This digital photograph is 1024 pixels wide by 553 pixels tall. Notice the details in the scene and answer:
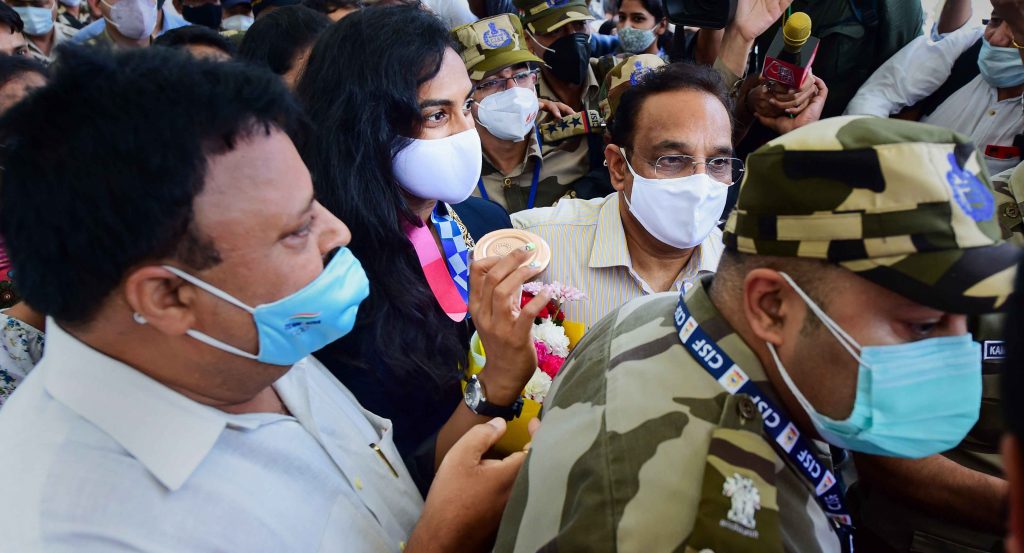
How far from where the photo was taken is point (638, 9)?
546 centimetres

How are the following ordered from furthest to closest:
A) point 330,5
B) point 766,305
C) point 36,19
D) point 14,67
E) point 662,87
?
point 36,19 → point 330,5 → point 662,87 → point 14,67 → point 766,305

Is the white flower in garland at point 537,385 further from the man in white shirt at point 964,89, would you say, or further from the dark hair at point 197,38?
the man in white shirt at point 964,89

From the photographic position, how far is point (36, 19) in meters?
4.76

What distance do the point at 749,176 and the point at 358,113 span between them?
130cm

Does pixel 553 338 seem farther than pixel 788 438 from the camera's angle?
Yes

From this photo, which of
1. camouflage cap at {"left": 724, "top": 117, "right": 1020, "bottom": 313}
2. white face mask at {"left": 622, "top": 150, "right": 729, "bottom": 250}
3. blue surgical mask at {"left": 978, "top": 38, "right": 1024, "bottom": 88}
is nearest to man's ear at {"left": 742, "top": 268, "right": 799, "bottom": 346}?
camouflage cap at {"left": 724, "top": 117, "right": 1020, "bottom": 313}

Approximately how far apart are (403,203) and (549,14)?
295cm

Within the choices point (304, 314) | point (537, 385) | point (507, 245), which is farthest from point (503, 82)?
point (304, 314)

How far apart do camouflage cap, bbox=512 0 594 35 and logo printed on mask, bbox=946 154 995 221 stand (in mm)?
3704

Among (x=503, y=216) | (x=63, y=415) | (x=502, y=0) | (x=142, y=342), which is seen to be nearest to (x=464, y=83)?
(x=503, y=216)

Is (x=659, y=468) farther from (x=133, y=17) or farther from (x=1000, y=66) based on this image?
(x=133, y=17)

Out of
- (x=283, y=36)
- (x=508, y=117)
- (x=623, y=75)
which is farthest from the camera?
(x=623, y=75)

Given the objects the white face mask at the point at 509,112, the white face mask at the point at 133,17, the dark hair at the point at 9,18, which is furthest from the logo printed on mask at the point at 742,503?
the white face mask at the point at 133,17

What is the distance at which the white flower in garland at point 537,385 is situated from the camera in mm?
2012
